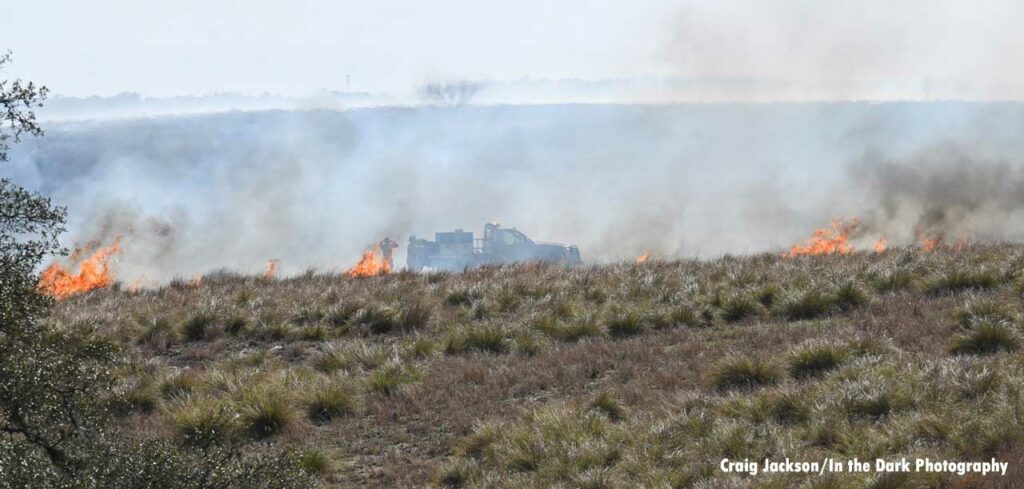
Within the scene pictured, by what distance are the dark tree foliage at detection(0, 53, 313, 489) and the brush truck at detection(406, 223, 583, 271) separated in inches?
1330

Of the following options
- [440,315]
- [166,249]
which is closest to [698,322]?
[440,315]

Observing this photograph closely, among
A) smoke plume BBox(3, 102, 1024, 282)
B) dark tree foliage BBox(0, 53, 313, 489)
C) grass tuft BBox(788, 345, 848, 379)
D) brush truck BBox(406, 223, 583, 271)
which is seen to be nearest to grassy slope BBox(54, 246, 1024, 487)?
grass tuft BBox(788, 345, 848, 379)

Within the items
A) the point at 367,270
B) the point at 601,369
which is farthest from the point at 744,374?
the point at 367,270

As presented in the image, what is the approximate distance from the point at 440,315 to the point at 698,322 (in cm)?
436

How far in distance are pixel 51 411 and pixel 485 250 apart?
39868 mm

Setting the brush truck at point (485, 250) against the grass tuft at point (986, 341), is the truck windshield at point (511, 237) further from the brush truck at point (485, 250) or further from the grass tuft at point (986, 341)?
the grass tuft at point (986, 341)

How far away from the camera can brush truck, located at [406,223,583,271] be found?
4447 centimetres

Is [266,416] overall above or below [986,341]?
below

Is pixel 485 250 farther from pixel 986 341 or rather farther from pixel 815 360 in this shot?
pixel 986 341

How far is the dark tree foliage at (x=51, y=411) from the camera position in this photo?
6.41 m

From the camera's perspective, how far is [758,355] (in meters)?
11.7

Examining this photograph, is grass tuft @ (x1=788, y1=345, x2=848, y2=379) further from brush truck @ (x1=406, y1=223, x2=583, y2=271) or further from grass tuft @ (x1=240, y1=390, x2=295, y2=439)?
brush truck @ (x1=406, y1=223, x2=583, y2=271)

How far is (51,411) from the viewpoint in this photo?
6.91 m

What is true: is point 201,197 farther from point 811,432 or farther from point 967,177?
point 811,432
